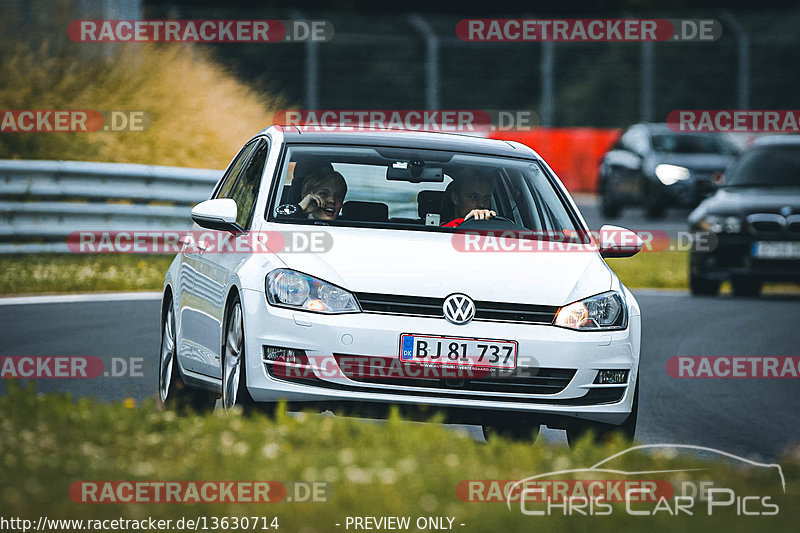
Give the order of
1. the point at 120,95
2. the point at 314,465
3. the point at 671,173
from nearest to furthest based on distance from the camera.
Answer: the point at 314,465 → the point at 120,95 → the point at 671,173

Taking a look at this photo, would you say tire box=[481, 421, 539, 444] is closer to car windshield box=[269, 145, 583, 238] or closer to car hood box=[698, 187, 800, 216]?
car windshield box=[269, 145, 583, 238]

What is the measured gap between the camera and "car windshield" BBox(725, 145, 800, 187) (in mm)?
18875

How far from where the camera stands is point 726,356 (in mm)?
13117

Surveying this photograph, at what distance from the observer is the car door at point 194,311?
337 inches

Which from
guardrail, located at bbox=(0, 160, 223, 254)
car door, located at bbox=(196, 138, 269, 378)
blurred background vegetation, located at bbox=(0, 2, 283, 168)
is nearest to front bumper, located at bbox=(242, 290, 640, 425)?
car door, located at bbox=(196, 138, 269, 378)

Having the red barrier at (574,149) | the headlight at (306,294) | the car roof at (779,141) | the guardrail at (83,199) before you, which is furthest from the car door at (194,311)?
the red barrier at (574,149)

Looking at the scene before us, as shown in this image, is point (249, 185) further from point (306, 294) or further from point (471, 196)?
point (306, 294)

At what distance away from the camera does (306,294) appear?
25.0ft

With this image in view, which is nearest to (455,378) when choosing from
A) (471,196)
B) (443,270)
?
(443,270)

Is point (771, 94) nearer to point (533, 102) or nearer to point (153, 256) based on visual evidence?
point (533, 102)

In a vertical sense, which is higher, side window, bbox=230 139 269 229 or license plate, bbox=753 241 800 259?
side window, bbox=230 139 269 229

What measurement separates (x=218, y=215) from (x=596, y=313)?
75.5 inches

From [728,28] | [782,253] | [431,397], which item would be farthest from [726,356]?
[728,28]

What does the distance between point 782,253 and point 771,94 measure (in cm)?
2337
